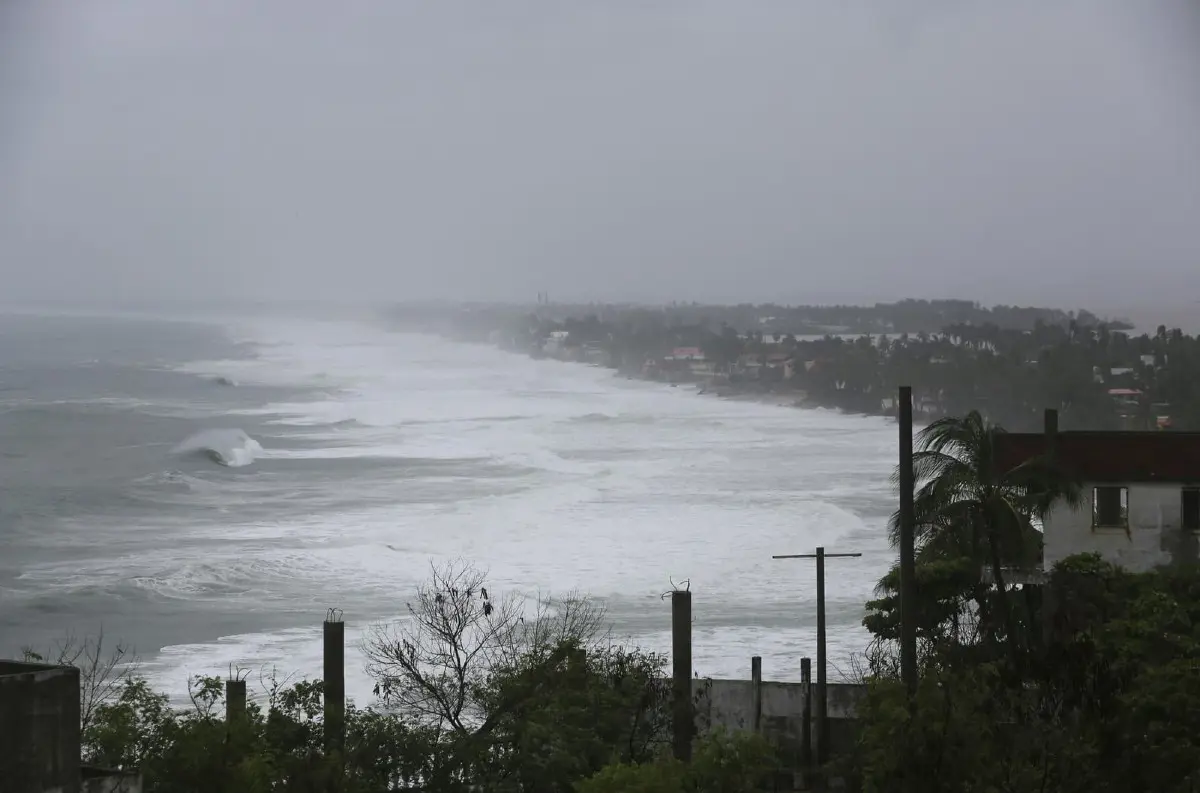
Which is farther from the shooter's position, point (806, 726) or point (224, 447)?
point (224, 447)

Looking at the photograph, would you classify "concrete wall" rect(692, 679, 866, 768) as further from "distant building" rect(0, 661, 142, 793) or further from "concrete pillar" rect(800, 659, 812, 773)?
"distant building" rect(0, 661, 142, 793)

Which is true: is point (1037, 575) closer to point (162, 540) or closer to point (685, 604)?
point (685, 604)

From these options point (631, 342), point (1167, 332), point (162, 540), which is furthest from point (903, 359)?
point (162, 540)

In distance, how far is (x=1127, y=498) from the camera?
22547 millimetres

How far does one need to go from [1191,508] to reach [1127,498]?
3.12 ft

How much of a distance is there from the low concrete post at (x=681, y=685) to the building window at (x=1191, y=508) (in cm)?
909

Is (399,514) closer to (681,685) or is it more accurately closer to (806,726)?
(806,726)

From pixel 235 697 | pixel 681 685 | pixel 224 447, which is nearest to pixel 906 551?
pixel 681 685

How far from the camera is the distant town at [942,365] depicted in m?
85.0

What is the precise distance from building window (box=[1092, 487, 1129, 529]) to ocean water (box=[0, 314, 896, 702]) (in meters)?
6.07

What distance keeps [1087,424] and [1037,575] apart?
64059 millimetres

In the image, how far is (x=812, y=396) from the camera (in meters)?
110

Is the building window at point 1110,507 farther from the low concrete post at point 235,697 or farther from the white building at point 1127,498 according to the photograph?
the low concrete post at point 235,697

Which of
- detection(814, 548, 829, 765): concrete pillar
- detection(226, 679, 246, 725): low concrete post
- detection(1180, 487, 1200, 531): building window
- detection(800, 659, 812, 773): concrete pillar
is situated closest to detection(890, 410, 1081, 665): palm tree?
detection(814, 548, 829, 765): concrete pillar
